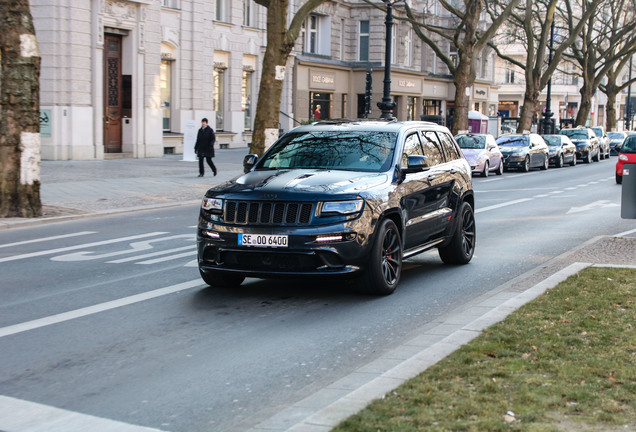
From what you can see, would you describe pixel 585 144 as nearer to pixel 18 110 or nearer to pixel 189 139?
pixel 189 139

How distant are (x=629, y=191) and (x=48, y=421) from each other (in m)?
10.1

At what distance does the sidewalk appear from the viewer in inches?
679

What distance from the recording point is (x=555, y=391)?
201 inches

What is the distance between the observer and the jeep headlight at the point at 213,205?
28.0ft

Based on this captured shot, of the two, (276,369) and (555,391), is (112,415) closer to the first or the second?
(276,369)

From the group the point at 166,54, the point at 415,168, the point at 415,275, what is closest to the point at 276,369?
the point at 415,168

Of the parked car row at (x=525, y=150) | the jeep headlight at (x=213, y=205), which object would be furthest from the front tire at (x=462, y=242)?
the parked car row at (x=525, y=150)

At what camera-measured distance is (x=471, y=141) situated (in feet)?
104

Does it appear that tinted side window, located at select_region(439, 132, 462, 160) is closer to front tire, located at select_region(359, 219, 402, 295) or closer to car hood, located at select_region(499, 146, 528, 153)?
front tire, located at select_region(359, 219, 402, 295)

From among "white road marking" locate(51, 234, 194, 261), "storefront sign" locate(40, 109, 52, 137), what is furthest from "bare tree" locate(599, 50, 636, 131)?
"white road marking" locate(51, 234, 194, 261)

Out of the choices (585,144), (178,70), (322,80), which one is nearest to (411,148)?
(178,70)

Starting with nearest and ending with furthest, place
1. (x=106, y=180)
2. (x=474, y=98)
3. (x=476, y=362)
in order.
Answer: (x=476, y=362) < (x=106, y=180) < (x=474, y=98)

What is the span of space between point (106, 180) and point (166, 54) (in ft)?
46.5

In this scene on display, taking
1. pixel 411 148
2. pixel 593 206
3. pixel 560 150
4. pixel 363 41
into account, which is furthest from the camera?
pixel 363 41
